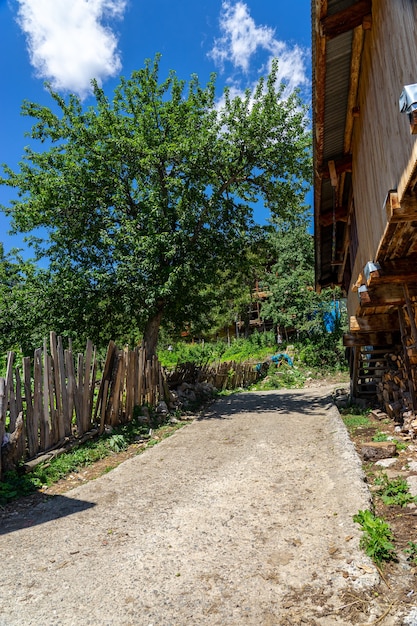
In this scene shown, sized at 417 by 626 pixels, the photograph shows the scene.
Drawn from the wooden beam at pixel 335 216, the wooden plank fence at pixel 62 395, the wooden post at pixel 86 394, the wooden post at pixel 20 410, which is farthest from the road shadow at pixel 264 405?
the wooden post at pixel 20 410

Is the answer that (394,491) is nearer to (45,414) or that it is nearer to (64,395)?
(45,414)

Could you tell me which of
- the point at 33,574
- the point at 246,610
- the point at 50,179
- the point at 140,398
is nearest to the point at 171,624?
the point at 246,610

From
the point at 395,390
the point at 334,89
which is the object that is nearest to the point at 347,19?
the point at 334,89

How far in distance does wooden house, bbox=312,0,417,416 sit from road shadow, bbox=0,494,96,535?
430 centimetres

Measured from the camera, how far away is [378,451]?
19.3ft

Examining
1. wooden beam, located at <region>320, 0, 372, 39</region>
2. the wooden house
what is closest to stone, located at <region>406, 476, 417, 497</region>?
the wooden house

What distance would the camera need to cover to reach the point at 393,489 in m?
4.41

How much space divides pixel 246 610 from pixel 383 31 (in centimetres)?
484

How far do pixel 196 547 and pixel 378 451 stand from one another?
11.2ft

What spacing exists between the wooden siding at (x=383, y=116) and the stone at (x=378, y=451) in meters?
2.63

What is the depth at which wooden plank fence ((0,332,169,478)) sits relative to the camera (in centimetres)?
→ 535

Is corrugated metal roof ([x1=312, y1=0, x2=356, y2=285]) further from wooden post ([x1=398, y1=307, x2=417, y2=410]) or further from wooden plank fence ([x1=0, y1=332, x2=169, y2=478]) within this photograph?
wooden plank fence ([x1=0, y1=332, x2=169, y2=478])

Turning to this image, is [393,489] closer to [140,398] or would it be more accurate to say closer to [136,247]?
[140,398]

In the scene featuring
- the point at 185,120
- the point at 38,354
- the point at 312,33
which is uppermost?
the point at 185,120
